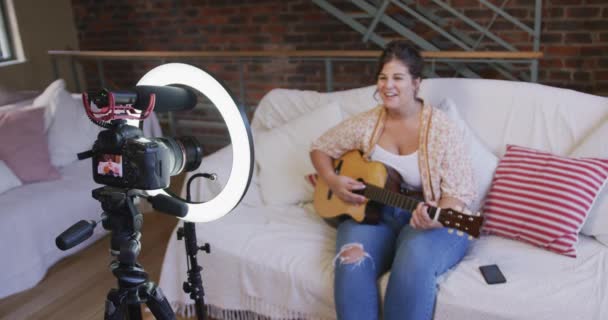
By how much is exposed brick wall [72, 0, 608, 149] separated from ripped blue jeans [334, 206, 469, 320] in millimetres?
1860

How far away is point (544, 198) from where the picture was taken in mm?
1872

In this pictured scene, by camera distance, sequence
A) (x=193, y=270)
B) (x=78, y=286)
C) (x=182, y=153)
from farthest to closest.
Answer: (x=78, y=286)
(x=193, y=270)
(x=182, y=153)

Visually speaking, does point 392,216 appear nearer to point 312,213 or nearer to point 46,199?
point 312,213

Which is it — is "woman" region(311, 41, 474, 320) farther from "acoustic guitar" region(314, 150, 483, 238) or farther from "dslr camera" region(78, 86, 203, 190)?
"dslr camera" region(78, 86, 203, 190)

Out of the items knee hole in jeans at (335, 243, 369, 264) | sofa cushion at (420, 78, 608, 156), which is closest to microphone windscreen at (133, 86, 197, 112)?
knee hole in jeans at (335, 243, 369, 264)

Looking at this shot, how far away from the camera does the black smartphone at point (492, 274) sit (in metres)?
1.68

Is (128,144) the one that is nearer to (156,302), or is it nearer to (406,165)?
(156,302)

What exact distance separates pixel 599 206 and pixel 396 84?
76 centimetres

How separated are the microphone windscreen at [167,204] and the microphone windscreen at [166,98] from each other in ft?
0.50

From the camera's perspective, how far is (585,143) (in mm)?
1987

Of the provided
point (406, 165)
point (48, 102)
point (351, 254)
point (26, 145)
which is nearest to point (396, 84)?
point (406, 165)

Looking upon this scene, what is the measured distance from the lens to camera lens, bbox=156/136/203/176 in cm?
100

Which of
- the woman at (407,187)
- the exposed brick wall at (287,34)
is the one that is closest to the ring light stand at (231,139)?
the woman at (407,187)

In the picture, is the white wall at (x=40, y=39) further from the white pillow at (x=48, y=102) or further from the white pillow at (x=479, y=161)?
the white pillow at (x=479, y=161)
